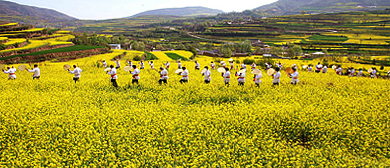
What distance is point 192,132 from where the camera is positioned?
9406 millimetres

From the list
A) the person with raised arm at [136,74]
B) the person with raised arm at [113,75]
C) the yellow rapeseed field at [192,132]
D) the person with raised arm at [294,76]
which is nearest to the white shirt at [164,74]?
the person with raised arm at [136,74]

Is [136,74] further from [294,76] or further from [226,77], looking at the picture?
[294,76]

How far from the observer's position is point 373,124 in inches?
419

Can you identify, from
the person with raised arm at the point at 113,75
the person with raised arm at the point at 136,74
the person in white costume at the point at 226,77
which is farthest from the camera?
the person with raised arm at the point at 136,74

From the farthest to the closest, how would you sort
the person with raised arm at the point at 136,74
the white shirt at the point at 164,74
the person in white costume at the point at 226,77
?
the white shirt at the point at 164,74 < the person with raised arm at the point at 136,74 < the person in white costume at the point at 226,77

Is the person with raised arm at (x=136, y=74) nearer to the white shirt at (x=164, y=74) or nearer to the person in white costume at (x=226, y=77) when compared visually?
the white shirt at (x=164, y=74)

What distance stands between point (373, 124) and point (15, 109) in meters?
17.5

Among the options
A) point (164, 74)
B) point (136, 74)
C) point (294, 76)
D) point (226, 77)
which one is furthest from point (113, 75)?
point (294, 76)

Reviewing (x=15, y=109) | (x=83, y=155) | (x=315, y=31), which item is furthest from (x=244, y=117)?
(x=315, y=31)

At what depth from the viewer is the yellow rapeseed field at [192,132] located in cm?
793

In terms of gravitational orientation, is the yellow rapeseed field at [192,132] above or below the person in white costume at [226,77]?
below

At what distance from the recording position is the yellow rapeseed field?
7.93 metres

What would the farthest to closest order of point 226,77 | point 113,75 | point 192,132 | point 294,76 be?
1. point 294,76
2. point 226,77
3. point 113,75
4. point 192,132

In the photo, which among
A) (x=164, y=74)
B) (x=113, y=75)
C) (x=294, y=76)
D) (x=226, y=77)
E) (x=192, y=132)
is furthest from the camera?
(x=164, y=74)
